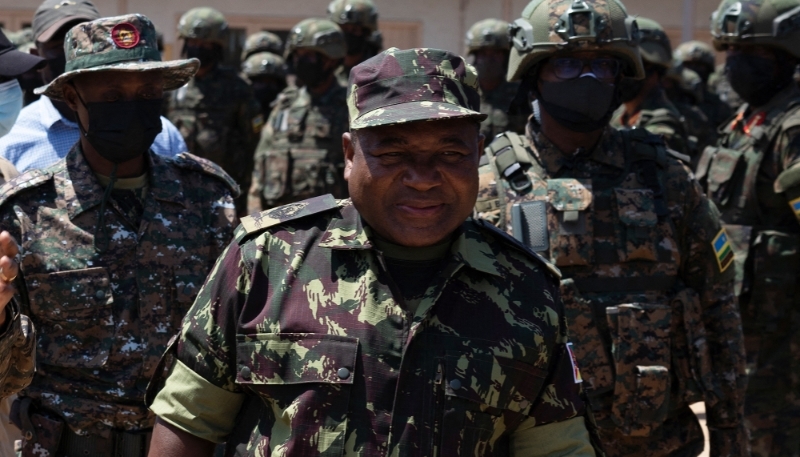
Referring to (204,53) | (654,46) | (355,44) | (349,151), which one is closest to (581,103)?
(349,151)

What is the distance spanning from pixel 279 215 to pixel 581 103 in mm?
1949

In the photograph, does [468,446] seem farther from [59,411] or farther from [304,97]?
Result: [304,97]

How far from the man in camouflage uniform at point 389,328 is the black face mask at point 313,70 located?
883cm

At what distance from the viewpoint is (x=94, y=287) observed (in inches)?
154

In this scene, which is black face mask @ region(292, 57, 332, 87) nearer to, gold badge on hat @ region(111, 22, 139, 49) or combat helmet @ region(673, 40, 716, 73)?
combat helmet @ region(673, 40, 716, 73)

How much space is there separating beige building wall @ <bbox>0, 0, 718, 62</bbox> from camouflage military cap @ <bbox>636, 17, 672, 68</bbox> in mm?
7038

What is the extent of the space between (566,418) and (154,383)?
38.8 inches

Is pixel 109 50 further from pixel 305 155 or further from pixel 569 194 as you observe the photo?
pixel 305 155

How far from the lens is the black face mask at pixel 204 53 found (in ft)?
40.6

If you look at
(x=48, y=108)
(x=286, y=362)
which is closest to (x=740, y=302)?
(x=48, y=108)

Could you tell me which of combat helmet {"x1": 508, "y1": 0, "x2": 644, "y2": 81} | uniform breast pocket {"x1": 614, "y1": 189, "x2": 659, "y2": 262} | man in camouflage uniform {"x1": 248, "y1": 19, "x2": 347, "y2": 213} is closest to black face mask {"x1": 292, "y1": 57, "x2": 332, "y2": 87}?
man in camouflage uniform {"x1": 248, "y1": 19, "x2": 347, "y2": 213}

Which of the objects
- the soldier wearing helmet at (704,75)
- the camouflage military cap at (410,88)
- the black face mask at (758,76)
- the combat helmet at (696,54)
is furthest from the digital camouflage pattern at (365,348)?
the combat helmet at (696,54)

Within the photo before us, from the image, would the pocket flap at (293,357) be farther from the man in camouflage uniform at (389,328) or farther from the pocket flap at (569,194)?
the pocket flap at (569,194)

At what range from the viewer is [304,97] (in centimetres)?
1160
